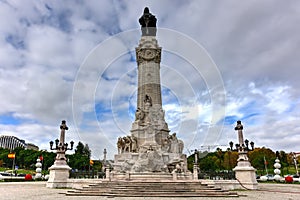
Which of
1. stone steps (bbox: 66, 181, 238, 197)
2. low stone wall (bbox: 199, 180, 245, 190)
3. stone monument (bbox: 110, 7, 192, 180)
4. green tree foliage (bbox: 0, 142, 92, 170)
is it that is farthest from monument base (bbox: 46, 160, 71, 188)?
green tree foliage (bbox: 0, 142, 92, 170)

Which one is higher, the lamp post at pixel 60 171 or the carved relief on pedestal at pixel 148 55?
the carved relief on pedestal at pixel 148 55

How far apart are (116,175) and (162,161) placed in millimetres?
5119

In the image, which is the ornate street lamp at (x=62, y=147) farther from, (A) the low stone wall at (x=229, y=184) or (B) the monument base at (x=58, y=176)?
(A) the low stone wall at (x=229, y=184)

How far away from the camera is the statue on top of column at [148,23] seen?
117 feet

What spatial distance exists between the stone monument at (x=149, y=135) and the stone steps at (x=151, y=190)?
370 cm

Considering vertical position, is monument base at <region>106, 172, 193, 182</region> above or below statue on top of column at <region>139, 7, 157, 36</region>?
below

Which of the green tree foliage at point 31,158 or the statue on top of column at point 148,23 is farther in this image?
the green tree foliage at point 31,158

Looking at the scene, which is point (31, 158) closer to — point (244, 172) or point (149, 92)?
point (149, 92)

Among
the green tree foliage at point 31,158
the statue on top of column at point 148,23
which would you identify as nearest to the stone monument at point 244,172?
the statue on top of column at point 148,23

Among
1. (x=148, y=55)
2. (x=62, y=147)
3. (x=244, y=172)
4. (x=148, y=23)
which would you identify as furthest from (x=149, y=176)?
(x=148, y=23)

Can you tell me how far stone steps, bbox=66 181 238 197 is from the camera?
15.6 m

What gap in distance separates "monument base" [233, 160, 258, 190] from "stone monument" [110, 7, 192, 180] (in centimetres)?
490

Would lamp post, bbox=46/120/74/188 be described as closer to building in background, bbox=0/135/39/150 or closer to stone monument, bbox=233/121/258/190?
stone monument, bbox=233/121/258/190

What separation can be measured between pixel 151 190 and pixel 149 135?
39.1 feet
